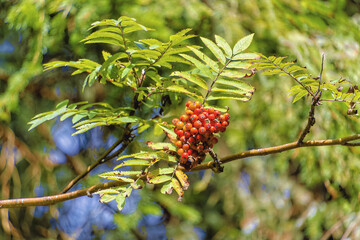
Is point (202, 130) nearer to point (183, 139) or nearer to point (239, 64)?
point (183, 139)

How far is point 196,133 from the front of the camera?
0.77m

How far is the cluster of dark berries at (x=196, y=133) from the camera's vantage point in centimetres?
76

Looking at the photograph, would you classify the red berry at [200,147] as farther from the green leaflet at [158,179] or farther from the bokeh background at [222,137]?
the bokeh background at [222,137]

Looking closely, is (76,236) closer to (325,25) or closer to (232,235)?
(232,235)

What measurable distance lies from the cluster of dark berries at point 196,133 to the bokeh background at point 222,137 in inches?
37.9

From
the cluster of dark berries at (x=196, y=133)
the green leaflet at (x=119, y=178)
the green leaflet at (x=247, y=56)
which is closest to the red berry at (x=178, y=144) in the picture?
the cluster of dark berries at (x=196, y=133)

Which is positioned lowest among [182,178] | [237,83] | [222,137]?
[222,137]

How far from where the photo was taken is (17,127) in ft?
7.06

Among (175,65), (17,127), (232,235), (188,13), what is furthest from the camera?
(232,235)

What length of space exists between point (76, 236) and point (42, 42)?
1053mm

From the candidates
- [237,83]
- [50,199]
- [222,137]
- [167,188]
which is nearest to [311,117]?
[237,83]

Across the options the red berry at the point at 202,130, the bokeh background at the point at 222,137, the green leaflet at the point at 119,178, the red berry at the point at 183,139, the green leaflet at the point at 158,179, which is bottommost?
the bokeh background at the point at 222,137

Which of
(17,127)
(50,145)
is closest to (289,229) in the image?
(50,145)

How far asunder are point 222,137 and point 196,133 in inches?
50.7
